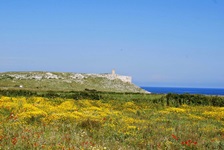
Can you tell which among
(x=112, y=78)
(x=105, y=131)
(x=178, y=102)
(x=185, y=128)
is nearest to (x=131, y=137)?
(x=105, y=131)

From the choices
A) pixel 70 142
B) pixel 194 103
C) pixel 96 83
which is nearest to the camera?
pixel 70 142

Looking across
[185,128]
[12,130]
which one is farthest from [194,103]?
[12,130]

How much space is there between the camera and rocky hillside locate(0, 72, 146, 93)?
94.6 m

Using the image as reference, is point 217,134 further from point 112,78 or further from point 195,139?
point 112,78

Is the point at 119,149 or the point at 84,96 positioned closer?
the point at 119,149

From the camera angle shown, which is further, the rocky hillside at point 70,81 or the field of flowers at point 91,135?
the rocky hillside at point 70,81

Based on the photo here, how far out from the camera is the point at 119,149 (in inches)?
396

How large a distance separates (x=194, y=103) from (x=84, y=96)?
15.2m

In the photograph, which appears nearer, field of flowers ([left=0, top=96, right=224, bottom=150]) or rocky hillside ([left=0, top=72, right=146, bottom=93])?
field of flowers ([left=0, top=96, right=224, bottom=150])

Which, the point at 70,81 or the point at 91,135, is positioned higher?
the point at 70,81

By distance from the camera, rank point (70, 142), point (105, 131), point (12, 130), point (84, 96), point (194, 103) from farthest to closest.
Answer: point (84, 96) < point (194, 103) < point (105, 131) < point (12, 130) < point (70, 142)

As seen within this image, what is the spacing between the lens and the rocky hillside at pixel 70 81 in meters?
94.6

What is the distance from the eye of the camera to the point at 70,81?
101m

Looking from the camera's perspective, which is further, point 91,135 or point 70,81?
point 70,81
